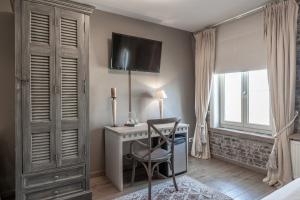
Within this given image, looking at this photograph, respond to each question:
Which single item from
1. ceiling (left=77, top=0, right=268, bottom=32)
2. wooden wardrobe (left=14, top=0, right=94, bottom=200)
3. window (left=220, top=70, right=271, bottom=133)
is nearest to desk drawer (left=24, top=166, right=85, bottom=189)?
wooden wardrobe (left=14, top=0, right=94, bottom=200)

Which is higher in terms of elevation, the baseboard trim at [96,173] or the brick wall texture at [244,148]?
the brick wall texture at [244,148]

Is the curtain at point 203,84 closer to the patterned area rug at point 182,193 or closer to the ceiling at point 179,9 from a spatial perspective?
the ceiling at point 179,9

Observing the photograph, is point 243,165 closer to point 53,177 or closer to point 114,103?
point 114,103

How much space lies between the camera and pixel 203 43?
3664 millimetres

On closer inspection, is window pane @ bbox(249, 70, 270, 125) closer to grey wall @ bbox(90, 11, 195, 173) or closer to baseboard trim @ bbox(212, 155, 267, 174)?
baseboard trim @ bbox(212, 155, 267, 174)

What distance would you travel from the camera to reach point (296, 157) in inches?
92.8

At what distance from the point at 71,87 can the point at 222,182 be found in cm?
229

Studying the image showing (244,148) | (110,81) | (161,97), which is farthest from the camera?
(161,97)

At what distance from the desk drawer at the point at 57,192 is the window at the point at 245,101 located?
268 centimetres

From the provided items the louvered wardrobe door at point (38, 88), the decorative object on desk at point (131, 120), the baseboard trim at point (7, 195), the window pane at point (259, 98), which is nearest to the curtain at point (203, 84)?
the window pane at point (259, 98)

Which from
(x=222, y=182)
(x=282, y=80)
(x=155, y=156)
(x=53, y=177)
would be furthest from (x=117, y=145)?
(x=282, y=80)

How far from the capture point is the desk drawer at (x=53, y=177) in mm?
1914

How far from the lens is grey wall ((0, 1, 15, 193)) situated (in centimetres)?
226

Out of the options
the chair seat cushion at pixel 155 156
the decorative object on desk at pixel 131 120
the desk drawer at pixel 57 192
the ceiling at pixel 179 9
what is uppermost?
the ceiling at pixel 179 9
